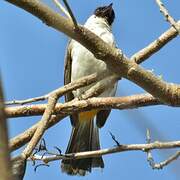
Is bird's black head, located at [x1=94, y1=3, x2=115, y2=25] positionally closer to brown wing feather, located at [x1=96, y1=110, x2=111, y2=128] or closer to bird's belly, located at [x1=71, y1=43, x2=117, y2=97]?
bird's belly, located at [x1=71, y1=43, x2=117, y2=97]

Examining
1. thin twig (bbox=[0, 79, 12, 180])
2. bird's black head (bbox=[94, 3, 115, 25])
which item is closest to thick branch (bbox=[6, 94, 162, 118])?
thin twig (bbox=[0, 79, 12, 180])

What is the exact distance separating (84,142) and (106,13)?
2.58m

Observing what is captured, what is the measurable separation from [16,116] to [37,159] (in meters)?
0.31

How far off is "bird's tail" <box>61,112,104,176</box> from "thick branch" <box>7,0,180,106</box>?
2840mm

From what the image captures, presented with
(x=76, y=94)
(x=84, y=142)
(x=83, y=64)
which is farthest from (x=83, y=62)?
(x=84, y=142)

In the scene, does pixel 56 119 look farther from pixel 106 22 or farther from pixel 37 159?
pixel 106 22

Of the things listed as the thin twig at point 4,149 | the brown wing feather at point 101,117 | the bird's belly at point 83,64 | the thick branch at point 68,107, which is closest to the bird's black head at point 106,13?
the bird's belly at point 83,64

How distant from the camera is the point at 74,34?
5.90 feet

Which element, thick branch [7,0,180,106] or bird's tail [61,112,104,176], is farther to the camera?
bird's tail [61,112,104,176]

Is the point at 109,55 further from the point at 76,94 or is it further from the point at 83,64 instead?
the point at 83,64

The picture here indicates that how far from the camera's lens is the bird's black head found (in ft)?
23.0

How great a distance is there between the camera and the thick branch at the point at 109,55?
5.74 feet

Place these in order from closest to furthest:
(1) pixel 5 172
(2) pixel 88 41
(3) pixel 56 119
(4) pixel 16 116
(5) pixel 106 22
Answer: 1. (1) pixel 5 172
2. (2) pixel 88 41
3. (4) pixel 16 116
4. (3) pixel 56 119
5. (5) pixel 106 22

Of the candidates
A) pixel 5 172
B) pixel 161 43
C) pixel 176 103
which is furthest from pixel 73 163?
pixel 5 172
